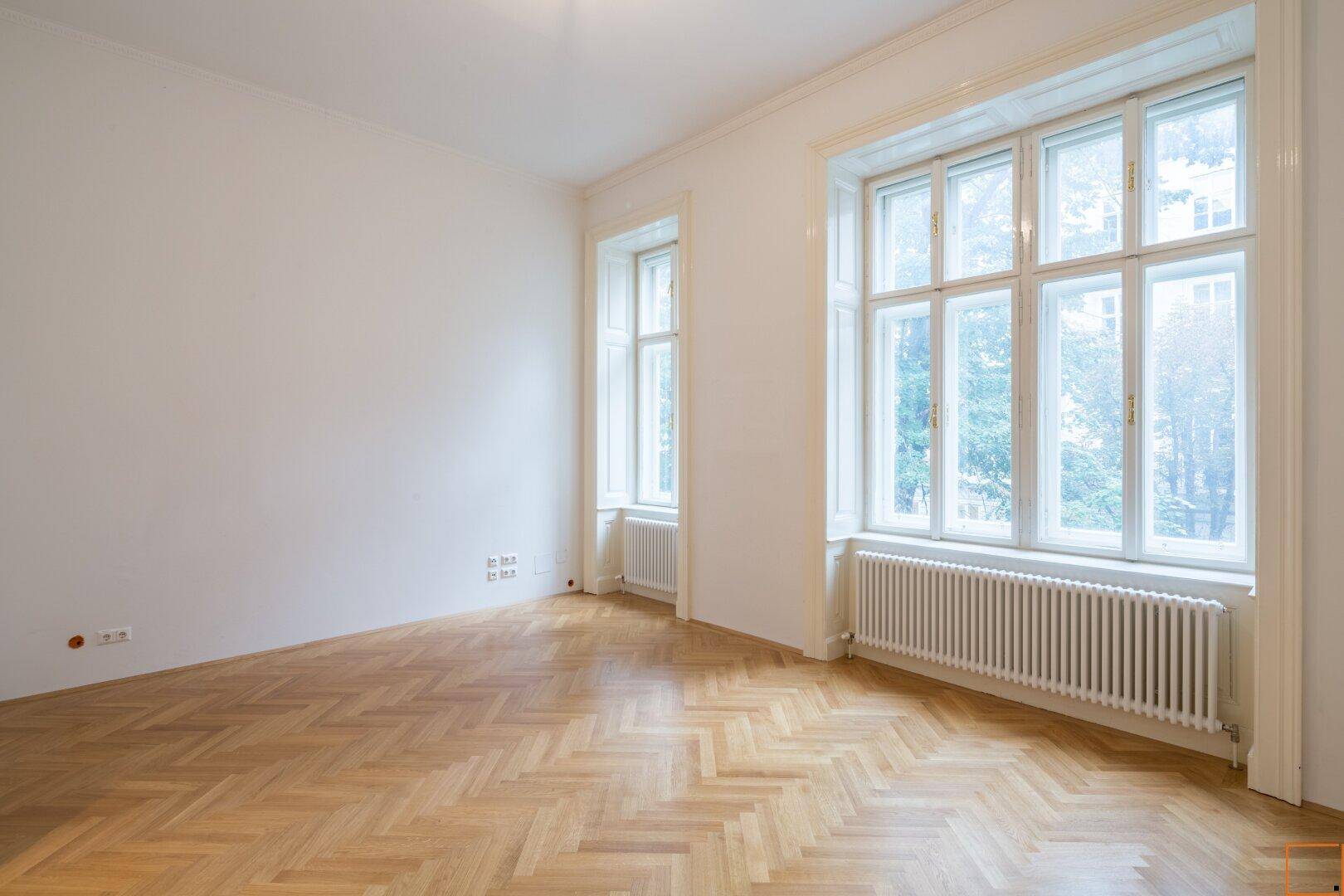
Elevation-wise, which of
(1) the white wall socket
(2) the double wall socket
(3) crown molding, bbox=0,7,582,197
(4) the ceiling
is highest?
(4) the ceiling

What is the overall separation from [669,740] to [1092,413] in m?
2.68

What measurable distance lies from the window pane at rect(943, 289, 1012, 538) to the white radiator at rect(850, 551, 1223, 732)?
437mm

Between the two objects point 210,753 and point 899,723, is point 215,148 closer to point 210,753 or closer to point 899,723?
point 210,753

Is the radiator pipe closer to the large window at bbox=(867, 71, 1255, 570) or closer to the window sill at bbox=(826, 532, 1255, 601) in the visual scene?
the window sill at bbox=(826, 532, 1255, 601)

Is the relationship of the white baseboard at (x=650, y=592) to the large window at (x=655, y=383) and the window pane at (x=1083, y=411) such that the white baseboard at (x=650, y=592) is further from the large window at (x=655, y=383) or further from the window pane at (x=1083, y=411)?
the window pane at (x=1083, y=411)

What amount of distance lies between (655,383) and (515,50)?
2.90 meters

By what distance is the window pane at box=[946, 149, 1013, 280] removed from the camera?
149 inches

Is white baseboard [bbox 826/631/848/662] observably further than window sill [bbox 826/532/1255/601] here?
Yes

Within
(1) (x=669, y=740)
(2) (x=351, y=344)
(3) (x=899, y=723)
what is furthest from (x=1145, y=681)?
(2) (x=351, y=344)

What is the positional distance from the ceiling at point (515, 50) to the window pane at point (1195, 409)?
1847 millimetres

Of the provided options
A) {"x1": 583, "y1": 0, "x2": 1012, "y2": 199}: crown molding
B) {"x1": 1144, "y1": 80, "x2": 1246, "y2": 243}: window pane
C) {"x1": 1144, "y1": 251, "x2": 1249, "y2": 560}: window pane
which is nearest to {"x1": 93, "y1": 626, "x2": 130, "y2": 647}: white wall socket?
{"x1": 583, "y1": 0, "x2": 1012, "y2": 199}: crown molding

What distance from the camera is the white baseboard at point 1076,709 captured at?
2865mm

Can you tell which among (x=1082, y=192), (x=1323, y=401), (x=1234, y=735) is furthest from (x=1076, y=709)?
(x=1082, y=192)

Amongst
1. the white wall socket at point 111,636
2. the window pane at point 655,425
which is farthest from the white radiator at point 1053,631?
the white wall socket at point 111,636
